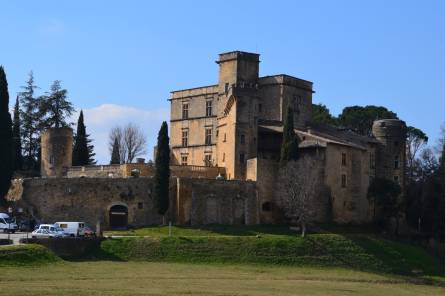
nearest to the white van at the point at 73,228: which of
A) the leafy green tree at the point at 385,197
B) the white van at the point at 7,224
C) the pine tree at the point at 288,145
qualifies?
the white van at the point at 7,224

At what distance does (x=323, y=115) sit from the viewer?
4688 inches

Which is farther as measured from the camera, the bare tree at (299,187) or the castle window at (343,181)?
the castle window at (343,181)

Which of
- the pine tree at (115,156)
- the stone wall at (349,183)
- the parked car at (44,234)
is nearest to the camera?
the parked car at (44,234)

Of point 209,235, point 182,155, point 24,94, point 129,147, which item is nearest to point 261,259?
point 209,235

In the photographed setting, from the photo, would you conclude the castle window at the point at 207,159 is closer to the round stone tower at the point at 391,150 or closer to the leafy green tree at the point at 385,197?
the leafy green tree at the point at 385,197

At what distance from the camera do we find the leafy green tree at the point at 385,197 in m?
82.6

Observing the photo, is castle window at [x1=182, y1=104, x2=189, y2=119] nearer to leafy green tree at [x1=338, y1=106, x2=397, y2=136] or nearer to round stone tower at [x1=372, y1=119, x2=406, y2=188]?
round stone tower at [x1=372, y1=119, x2=406, y2=188]

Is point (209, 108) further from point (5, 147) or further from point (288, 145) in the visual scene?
point (5, 147)

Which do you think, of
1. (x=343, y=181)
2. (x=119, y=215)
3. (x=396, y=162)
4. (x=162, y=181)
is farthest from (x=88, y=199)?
(x=396, y=162)

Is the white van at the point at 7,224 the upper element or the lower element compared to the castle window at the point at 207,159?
lower

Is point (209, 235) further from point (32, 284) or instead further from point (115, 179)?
point (32, 284)

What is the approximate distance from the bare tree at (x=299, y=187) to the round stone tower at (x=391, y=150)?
13.0 meters

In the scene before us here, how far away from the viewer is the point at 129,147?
124m

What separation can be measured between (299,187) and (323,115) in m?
46.8
